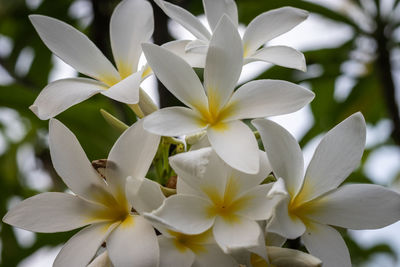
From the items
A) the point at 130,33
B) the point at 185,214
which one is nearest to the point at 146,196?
the point at 185,214

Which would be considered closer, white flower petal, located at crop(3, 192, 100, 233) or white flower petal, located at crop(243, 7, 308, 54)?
white flower petal, located at crop(3, 192, 100, 233)

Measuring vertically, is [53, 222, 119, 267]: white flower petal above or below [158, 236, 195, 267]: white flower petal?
below

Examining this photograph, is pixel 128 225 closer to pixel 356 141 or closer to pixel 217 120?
pixel 217 120

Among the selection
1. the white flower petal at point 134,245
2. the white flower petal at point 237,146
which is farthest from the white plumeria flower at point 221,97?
the white flower petal at point 134,245

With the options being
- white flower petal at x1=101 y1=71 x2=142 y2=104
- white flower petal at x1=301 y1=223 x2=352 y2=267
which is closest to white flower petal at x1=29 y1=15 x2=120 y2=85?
white flower petal at x1=101 y1=71 x2=142 y2=104

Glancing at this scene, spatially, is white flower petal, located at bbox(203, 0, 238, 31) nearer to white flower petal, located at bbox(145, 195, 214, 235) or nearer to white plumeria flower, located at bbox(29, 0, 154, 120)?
white plumeria flower, located at bbox(29, 0, 154, 120)

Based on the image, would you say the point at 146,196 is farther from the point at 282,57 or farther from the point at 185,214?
the point at 282,57

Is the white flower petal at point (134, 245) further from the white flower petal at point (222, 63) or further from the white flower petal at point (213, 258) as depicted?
the white flower petal at point (222, 63)

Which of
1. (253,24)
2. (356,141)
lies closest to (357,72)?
(253,24)
